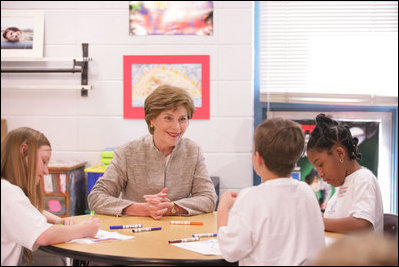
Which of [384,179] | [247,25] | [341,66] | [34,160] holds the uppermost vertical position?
[247,25]

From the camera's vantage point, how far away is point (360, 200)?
179cm

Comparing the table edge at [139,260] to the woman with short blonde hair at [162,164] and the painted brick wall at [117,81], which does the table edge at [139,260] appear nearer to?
the woman with short blonde hair at [162,164]

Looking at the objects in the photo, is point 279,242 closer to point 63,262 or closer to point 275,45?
point 63,262

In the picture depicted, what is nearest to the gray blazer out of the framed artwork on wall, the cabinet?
the cabinet

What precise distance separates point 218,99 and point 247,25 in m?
0.60

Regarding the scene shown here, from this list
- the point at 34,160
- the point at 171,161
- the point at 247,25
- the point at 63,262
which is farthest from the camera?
the point at 247,25

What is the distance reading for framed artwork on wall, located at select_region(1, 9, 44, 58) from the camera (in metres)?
3.61

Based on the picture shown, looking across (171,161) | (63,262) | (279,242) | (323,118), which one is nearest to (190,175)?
(171,161)

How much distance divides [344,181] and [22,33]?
2753 millimetres

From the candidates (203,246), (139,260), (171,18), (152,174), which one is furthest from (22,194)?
(171,18)

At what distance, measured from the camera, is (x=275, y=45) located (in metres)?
3.65

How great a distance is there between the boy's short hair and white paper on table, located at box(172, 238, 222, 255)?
0.34 meters

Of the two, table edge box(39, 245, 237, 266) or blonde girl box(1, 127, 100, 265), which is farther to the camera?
table edge box(39, 245, 237, 266)

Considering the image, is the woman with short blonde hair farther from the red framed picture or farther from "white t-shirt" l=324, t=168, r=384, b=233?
the red framed picture
